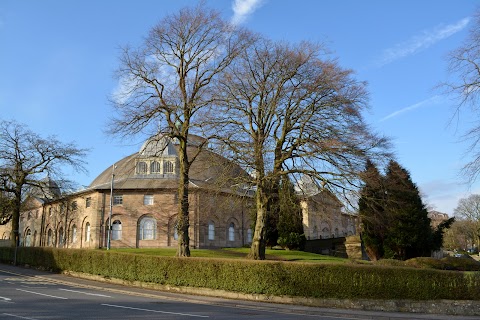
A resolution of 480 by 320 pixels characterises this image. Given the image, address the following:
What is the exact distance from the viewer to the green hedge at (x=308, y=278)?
17.5 m

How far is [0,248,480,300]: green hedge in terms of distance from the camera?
1752 cm

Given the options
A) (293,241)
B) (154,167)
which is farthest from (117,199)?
(293,241)

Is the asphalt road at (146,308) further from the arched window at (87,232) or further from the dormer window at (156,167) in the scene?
the arched window at (87,232)

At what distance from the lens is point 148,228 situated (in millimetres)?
51062

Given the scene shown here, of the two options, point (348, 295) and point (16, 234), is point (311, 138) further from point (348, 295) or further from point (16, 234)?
point (16, 234)

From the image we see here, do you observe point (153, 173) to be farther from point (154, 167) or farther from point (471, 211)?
point (471, 211)

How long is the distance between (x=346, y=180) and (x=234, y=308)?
Answer: 10.2 metres

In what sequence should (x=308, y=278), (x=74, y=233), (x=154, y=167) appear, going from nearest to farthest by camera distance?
(x=308, y=278) → (x=154, y=167) → (x=74, y=233)

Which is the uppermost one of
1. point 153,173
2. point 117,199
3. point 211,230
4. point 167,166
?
point 167,166

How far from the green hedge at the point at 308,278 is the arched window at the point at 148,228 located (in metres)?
26.2

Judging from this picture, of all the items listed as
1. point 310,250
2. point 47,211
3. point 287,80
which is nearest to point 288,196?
point 287,80

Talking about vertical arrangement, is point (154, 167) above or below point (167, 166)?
below

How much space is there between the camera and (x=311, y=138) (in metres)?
→ 25.9

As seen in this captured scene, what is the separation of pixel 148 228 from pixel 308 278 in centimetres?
3518
